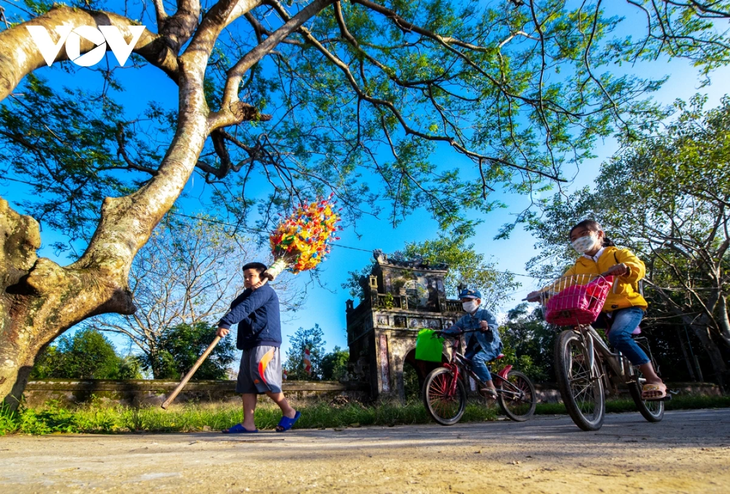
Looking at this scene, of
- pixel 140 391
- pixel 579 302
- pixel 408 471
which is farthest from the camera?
pixel 140 391

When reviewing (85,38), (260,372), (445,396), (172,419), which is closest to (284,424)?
(260,372)

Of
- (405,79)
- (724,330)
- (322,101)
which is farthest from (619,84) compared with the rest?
(724,330)

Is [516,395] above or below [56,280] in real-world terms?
below

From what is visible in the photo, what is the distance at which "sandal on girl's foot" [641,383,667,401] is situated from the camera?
2.74m

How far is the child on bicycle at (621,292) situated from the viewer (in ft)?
9.10

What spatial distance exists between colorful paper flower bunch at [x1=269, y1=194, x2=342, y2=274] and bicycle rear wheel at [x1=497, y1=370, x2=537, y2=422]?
2856 mm

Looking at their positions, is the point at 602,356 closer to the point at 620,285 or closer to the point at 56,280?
the point at 620,285

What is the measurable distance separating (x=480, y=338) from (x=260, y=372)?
279 centimetres

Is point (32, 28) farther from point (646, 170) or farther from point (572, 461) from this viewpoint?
point (646, 170)

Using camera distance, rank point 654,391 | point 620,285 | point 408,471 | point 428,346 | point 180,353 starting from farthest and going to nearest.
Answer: point 180,353 → point 428,346 → point 620,285 → point 654,391 → point 408,471

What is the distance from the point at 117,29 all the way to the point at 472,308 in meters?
5.06

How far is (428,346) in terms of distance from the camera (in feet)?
16.2

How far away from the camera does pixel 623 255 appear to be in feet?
9.60

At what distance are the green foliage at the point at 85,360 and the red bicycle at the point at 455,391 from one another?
11262mm
